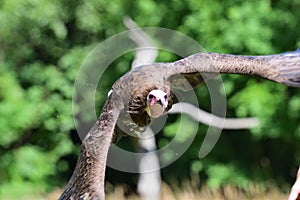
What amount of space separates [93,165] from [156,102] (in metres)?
1.21

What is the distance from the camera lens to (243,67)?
681 centimetres

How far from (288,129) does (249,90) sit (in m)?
0.82

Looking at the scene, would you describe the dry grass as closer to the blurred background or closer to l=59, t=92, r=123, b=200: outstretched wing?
the blurred background

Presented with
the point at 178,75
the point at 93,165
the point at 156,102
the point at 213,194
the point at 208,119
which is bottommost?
the point at 93,165

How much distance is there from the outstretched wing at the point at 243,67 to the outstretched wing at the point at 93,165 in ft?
3.51

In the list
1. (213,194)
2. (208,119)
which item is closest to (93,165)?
(213,194)

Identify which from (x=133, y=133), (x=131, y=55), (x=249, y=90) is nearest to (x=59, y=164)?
(x=131, y=55)

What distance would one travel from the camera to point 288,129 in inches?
525

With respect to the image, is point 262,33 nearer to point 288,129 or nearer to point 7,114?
point 288,129

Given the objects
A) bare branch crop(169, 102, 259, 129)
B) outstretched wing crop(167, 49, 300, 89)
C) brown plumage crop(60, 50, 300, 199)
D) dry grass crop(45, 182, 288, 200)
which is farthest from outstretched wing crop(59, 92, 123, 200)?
bare branch crop(169, 102, 259, 129)

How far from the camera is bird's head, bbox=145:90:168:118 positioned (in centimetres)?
674

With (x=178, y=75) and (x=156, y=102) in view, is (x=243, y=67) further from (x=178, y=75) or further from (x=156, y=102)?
(x=156, y=102)

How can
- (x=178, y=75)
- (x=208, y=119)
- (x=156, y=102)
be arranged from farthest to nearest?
(x=208, y=119) → (x=178, y=75) → (x=156, y=102)

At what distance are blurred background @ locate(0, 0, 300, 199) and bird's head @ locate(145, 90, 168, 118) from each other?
5484mm
